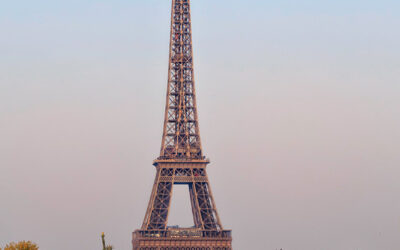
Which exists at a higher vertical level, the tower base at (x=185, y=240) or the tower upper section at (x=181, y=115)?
the tower upper section at (x=181, y=115)

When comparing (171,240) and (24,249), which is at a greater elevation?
(171,240)

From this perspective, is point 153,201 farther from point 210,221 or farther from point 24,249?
point 24,249

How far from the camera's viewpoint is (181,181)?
19338 cm

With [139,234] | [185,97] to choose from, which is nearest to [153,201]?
[139,234]

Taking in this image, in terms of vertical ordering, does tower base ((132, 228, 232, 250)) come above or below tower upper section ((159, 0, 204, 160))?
below

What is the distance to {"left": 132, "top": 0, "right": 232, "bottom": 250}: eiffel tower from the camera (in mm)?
189750

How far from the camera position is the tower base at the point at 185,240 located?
619 feet

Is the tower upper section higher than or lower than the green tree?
higher

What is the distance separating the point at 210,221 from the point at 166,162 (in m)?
15.3

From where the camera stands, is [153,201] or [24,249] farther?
[153,201]

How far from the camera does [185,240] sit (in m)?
190

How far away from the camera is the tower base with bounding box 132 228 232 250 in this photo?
189 metres

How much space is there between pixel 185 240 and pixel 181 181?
12.4 meters

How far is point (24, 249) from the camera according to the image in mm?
143625
